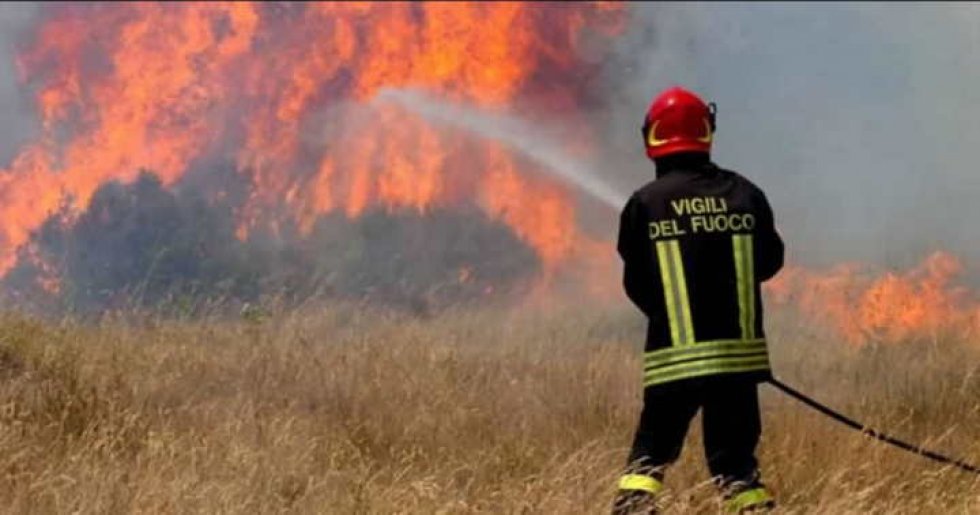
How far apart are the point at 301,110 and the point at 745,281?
1094 cm

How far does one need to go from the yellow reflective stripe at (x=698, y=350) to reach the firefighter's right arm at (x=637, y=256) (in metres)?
0.18

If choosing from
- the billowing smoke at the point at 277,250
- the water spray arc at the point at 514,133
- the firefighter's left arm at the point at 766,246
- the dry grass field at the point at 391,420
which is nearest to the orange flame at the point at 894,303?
the dry grass field at the point at 391,420

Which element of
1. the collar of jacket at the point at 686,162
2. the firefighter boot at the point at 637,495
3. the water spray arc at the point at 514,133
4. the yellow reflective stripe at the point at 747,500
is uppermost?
the water spray arc at the point at 514,133

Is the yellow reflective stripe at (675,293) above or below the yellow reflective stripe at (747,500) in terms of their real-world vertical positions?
above

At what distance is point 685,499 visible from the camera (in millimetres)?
4715

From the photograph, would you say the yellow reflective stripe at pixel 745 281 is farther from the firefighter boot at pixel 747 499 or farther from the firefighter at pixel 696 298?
the firefighter boot at pixel 747 499

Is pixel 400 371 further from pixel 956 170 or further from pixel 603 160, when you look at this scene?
pixel 603 160

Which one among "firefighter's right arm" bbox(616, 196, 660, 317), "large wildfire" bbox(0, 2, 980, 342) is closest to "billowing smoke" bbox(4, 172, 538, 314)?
"large wildfire" bbox(0, 2, 980, 342)

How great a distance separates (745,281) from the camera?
4.70 meters

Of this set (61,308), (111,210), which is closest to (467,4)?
(111,210)

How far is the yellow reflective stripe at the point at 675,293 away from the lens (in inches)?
181

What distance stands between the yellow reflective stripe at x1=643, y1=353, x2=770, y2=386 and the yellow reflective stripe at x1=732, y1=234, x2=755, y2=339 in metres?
0.10

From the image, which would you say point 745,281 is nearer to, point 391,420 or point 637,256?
point 637,256

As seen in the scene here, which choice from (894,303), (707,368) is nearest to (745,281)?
(707,368)
